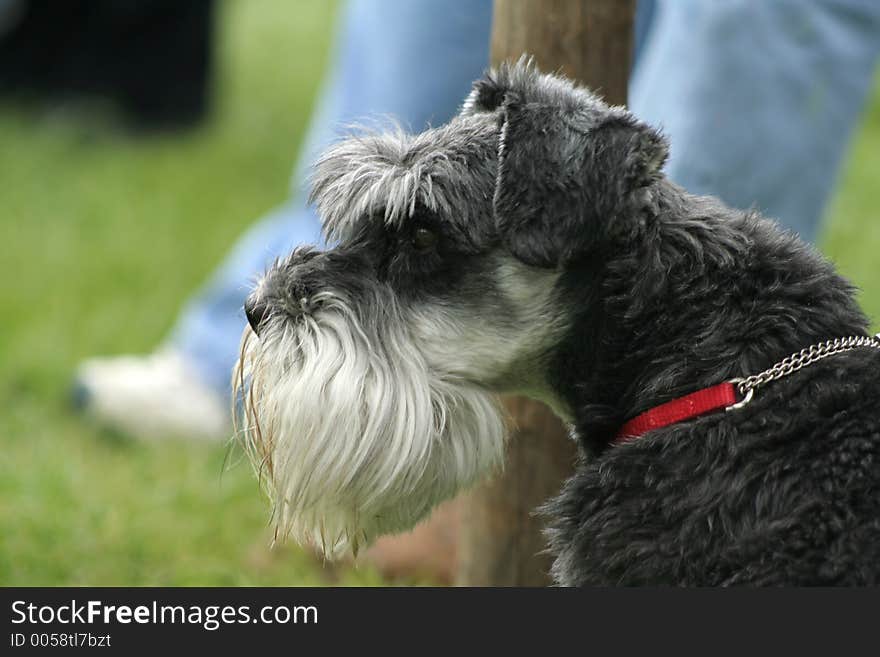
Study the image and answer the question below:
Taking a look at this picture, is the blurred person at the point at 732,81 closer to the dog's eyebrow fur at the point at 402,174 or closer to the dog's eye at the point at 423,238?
the dog's eyebrow fur at the point at 402,174

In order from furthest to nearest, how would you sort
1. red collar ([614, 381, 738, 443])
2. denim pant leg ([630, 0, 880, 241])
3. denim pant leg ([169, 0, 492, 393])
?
1. denim pant leg ([169, 0, 492, 393])
2. denim pant leg ([630, 0, 880, 241])
3. red collar ([614, 381, 738, 443])

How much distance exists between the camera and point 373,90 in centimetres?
512

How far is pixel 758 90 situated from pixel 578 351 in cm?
144

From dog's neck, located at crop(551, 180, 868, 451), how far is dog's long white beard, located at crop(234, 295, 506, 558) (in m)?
0.33

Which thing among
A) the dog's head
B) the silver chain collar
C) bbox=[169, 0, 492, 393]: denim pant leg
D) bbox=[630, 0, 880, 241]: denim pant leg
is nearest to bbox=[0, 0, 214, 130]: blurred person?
bbox=[169, 0, 492, 393]: denim pant leg

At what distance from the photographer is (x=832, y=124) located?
4.07 metres

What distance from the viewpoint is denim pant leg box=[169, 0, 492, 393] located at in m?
4.73

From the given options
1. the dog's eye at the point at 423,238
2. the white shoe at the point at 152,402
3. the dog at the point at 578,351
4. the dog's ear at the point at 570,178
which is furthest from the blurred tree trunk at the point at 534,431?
the white shoe at the point at 152,402

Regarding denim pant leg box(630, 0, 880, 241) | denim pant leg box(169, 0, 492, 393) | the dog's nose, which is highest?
denim pant leg box(169, 0, 492, 393)

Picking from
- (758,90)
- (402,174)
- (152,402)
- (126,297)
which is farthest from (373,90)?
(126,297)

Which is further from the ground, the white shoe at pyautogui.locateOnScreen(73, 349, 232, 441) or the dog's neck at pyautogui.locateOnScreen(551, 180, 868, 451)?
the white shoe at pyautogui.locateOnScreen(73, 349, 232, 441)

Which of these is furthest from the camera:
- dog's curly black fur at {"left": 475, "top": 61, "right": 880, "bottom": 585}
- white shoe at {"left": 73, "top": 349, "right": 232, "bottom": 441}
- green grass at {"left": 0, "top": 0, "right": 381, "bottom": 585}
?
white shoe at {"left": 73, "top": 349, "right": 232, "bottom": 441}

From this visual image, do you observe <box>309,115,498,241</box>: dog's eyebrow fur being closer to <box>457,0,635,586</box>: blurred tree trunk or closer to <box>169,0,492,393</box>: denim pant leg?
<box>457,0,635,586</box>: blurred tree trunk

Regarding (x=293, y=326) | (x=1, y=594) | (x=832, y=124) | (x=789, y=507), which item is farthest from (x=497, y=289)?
(x=832, y=124)
